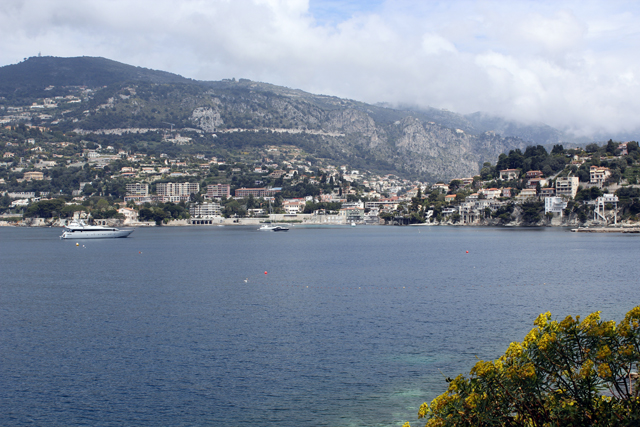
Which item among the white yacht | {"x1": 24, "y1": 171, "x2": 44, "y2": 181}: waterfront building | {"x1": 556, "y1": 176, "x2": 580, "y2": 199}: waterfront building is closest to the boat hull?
the white yacht

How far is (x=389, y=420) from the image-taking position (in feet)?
41.8

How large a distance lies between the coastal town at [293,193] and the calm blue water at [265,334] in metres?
69.0

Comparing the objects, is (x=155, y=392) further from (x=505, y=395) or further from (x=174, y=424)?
(x=505, y=395)

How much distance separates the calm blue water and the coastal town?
69010mm

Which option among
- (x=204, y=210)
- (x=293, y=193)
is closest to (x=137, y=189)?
(x=204, y=210)

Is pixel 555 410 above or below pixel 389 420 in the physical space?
above

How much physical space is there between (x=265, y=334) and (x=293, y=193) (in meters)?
165

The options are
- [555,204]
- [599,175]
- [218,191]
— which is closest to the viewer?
[599,175]

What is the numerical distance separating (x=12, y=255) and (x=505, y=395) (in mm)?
59889

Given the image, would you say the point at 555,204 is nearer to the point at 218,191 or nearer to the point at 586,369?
the point at 218,191

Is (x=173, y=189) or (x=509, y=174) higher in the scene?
(x=509, y=174)

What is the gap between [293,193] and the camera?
18488 centimetres

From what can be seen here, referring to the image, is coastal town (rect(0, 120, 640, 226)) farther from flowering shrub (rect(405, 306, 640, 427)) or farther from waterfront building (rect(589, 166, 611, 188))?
flowering shrub (rect(405, 306, 640, 427))

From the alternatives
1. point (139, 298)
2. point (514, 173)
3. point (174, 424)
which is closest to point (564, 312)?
point (174, 424)
